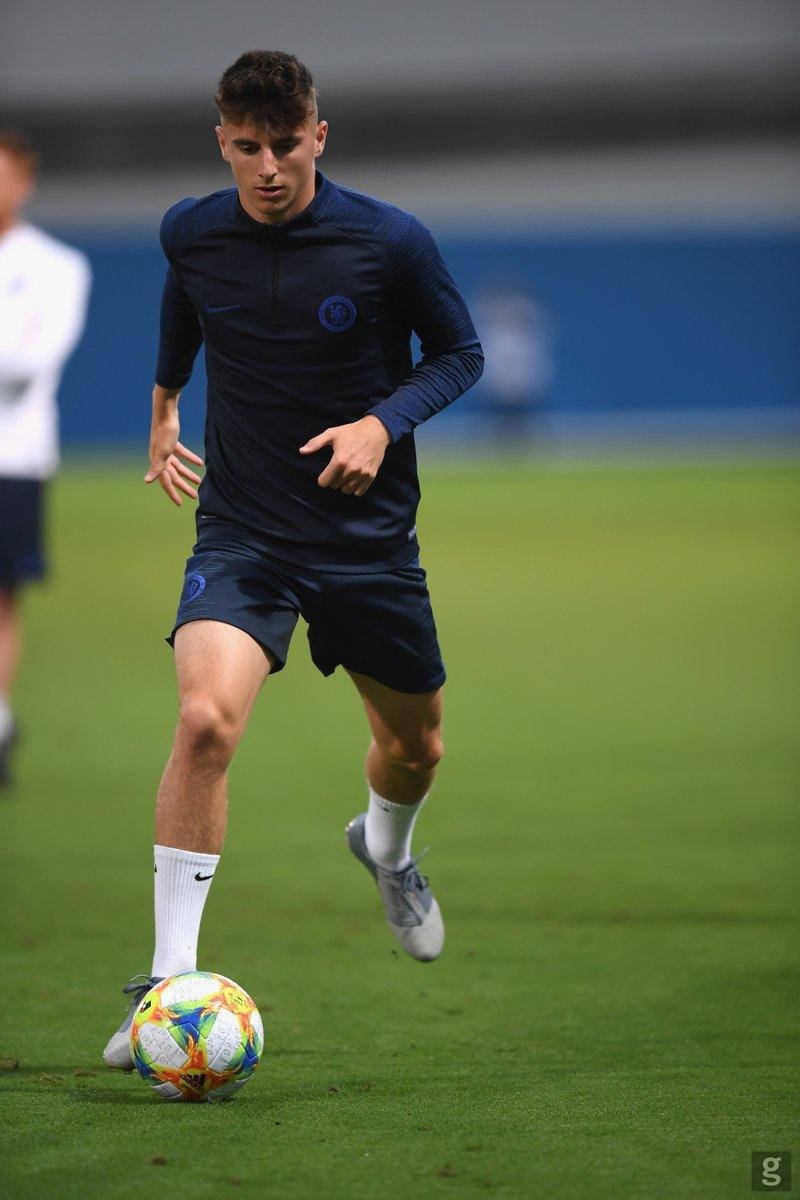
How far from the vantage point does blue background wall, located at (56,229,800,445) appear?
129 feet

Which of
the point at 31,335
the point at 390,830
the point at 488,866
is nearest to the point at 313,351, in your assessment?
the point at 390,830

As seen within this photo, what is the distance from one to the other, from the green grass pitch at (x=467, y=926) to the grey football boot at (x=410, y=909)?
3.5 inches

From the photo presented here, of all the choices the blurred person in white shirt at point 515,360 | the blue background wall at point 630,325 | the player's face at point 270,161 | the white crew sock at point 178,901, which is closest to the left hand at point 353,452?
the player's face at point 270,161

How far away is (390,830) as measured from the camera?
505 centimetres

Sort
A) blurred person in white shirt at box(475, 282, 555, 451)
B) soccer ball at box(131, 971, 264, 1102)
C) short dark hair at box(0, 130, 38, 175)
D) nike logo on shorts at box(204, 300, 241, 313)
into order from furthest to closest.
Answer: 1. blurred person in white shirt at box(475, 282, 555, 451)
2. short dark hair at box(0, 130, 38, 175)
3. nike logo on shorts at box(204, 300, 241, 313)
4. soccer ball at box(131, 971, 264, 1102)

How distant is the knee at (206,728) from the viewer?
3.83 m

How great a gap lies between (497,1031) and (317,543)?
128 centimetres

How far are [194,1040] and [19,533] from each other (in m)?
4.45

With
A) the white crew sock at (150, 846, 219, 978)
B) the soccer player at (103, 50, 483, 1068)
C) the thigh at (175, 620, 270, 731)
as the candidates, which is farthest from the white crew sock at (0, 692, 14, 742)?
the white crew sock at (150, 846, 219, 978)

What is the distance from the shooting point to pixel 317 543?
4316 mm

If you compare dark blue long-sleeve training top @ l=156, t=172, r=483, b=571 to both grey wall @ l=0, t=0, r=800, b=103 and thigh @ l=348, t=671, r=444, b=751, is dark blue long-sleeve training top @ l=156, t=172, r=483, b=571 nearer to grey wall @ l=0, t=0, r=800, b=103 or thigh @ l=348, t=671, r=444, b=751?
thigh @ l=348, t=671, r=444, b=751

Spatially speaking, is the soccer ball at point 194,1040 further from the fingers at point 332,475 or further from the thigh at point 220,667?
the fingers at point 332,475

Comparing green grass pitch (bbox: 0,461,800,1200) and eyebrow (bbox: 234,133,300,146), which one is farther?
eyebrow (bbox: 234,133,300,146)

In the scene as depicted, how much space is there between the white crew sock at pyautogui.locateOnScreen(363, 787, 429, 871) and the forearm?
49.7 inches
